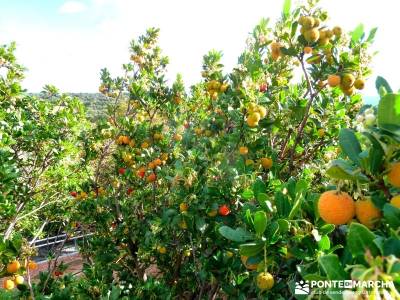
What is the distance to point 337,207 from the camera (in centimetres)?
117

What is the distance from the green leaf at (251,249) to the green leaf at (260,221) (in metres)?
0.05

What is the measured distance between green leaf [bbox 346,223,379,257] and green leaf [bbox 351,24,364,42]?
7.00 feet

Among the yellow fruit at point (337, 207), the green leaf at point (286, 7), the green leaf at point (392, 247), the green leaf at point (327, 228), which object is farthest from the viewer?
the green leaf at point (286, 7)

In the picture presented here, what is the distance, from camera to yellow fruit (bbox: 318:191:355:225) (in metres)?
1.17

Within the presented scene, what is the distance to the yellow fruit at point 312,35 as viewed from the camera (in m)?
2.50

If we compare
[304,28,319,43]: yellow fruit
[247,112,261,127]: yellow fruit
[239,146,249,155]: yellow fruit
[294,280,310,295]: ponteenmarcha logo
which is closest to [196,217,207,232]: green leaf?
[239,146,249,155]: yellow fruit

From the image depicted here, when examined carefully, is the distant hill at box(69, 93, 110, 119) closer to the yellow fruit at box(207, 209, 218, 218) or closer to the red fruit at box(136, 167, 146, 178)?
the red fruit at box(136, 167, 146, 178)

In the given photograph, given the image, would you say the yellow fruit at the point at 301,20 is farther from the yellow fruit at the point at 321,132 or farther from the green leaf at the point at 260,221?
the green leaf at the point at 260,221

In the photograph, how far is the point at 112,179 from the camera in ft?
16.0

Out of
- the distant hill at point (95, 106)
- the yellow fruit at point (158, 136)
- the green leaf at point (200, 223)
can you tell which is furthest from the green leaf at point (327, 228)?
Result: the distant hill at point (95, 106)

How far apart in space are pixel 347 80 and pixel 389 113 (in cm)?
158

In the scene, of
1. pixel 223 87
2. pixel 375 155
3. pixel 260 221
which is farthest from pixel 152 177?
pixel 375 155

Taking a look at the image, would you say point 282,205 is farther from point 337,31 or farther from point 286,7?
point 286,7

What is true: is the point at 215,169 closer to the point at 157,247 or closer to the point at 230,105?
the point at 230,105
